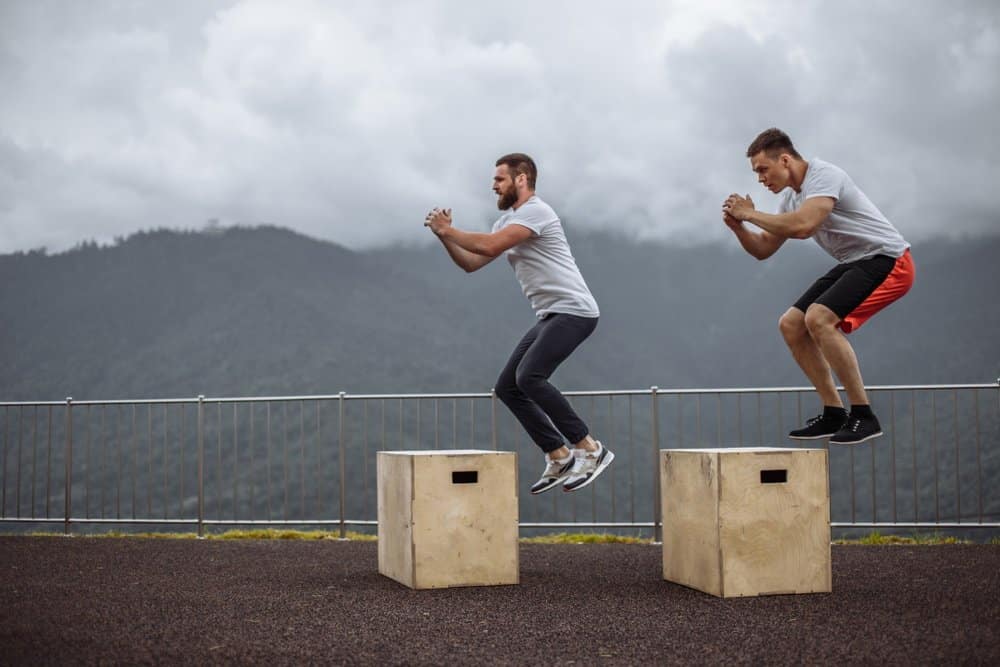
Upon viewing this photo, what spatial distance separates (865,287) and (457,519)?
2.19 metres

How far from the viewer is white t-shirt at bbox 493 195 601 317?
4871mm

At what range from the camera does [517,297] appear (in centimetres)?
8875

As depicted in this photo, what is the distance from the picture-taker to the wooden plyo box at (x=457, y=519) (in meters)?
4.68

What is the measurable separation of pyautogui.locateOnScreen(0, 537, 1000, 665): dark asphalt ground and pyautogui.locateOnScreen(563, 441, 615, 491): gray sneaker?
500 mm

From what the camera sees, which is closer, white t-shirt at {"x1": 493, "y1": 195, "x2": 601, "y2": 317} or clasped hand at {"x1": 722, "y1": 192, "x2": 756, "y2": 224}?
clasped hand at {"x1": 722, "y1": 192, "x2": 756, "y2": 224}

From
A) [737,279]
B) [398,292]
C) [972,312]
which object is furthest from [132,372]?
[972,312]

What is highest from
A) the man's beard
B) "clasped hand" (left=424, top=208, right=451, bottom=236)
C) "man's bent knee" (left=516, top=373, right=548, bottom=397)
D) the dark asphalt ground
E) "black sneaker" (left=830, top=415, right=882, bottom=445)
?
the man's beard

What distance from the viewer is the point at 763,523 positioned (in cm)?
434

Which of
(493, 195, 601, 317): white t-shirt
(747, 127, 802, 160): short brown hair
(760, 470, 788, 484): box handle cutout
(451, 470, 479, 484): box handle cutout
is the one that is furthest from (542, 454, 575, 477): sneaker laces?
(747, 127, 802, 160): short brown hair

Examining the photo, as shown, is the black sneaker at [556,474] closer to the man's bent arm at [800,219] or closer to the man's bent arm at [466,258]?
the man's bent arm at [466,258]

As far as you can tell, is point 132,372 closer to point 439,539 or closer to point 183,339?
point 183,339

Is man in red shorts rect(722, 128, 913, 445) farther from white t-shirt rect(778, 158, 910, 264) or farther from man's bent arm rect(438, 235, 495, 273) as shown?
man's bent arm rect(438, 235, 495, 273)

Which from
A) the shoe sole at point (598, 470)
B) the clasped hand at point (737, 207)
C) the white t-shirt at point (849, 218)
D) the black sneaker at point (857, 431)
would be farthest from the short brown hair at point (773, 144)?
the shoe sole at point (598, 470)

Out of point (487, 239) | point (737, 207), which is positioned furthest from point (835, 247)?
point (487, 239)
